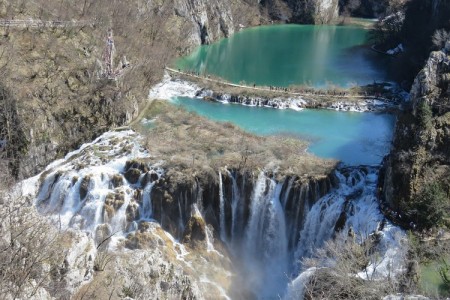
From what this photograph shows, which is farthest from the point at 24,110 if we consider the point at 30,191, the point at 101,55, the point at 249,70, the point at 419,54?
the point at 419,54

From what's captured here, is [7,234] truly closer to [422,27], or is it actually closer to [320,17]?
[422,27]

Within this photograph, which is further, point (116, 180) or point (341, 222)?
point (116, 180)

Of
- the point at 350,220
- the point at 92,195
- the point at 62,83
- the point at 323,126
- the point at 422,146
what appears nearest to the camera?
the point at 422,146

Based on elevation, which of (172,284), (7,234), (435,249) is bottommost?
(172,284)

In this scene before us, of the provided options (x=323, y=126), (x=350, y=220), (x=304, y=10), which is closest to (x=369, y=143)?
(x=323, y=126)

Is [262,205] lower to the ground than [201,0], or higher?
lower

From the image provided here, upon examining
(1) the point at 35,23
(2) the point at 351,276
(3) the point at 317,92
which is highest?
(1) the point at 35,23

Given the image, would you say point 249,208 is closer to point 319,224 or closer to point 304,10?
point 319,224
